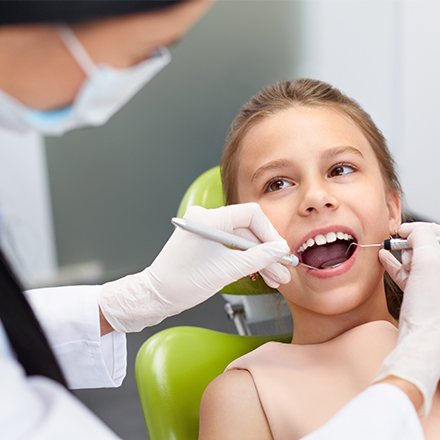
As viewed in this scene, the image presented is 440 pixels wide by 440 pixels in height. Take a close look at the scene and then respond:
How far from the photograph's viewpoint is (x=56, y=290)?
4.92ft

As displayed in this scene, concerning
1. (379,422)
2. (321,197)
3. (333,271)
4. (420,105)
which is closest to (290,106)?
(321,197)

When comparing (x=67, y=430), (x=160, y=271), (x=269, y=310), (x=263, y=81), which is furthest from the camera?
(x=263, y=81)

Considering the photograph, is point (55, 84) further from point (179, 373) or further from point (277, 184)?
point (179, 373)

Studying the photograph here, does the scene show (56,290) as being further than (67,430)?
Yes

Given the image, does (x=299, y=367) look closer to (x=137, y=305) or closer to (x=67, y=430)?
(x=137, y=305)

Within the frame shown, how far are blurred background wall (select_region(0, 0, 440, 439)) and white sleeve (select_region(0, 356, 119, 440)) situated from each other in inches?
102

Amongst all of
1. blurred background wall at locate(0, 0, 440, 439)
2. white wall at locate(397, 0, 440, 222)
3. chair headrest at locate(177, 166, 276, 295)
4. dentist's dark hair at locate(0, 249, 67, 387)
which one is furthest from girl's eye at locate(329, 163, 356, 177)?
blurred background wall at locate(0, 0, 440, 439)

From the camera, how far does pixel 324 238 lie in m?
1.45

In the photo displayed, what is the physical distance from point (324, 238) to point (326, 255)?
95 mm

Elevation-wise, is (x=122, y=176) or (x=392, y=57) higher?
(x=392, y=57)

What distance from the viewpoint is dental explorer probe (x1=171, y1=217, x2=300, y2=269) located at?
4.14 ft

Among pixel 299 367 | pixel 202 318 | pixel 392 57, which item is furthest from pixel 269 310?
pixel 392 57

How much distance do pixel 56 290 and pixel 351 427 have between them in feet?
2.28

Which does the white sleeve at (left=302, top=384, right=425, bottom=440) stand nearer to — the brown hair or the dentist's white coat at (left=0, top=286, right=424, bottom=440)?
the dentist's white coat at (left=0, top=286, right=424, bottom=440)
